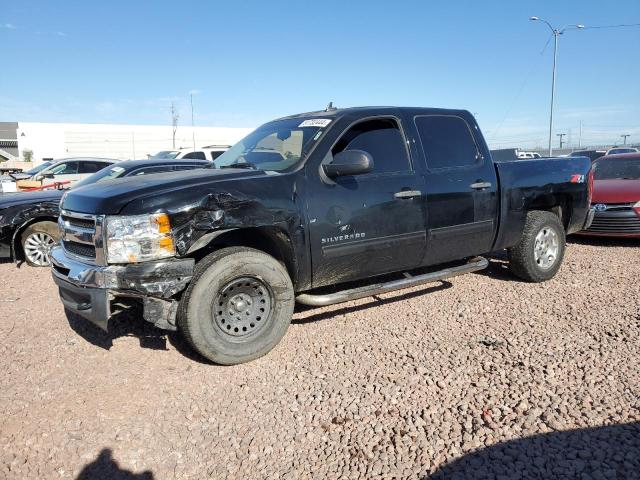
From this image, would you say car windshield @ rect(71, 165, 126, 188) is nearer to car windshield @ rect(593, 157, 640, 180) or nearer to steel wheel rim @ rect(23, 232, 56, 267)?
steel wheel rim @ rect(23, 232, 56, 267)

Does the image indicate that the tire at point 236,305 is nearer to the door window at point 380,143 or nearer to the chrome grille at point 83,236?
the chrome grille at point 83,236

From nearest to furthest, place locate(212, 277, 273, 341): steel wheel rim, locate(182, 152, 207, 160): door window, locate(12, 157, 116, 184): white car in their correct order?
locate(212, 277, 273, 341): steel wheel rim, locate(12, 157, 116, 184): white car, locate(182, 152, 207, 160): door window

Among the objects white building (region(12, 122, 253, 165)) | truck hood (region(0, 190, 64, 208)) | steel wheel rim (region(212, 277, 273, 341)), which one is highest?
white building (region(12, 122, 253, 165))

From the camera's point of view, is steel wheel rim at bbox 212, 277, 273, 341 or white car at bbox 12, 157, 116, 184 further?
white car at bbox 12, 157, 116, 184

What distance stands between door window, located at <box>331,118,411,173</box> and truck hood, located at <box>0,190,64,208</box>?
5.22 m

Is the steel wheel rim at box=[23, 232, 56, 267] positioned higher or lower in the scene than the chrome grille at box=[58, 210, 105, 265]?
lower

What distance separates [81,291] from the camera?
11.1ft

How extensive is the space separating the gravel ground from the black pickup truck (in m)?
0.44

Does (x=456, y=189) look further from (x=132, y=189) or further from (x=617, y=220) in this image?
(x=617, y=220)

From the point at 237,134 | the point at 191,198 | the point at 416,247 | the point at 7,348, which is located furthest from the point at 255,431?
the point at 237,134

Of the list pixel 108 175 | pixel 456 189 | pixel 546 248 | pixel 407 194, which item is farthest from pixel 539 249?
pixel 108 175

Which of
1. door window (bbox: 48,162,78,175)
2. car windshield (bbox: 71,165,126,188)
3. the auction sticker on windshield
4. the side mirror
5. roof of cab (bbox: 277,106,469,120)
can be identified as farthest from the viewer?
door window (bbox: 48,162,78,175)

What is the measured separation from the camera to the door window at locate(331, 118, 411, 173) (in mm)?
4227

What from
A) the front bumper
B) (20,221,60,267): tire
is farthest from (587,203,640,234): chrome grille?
(20,221,60,267): tire
